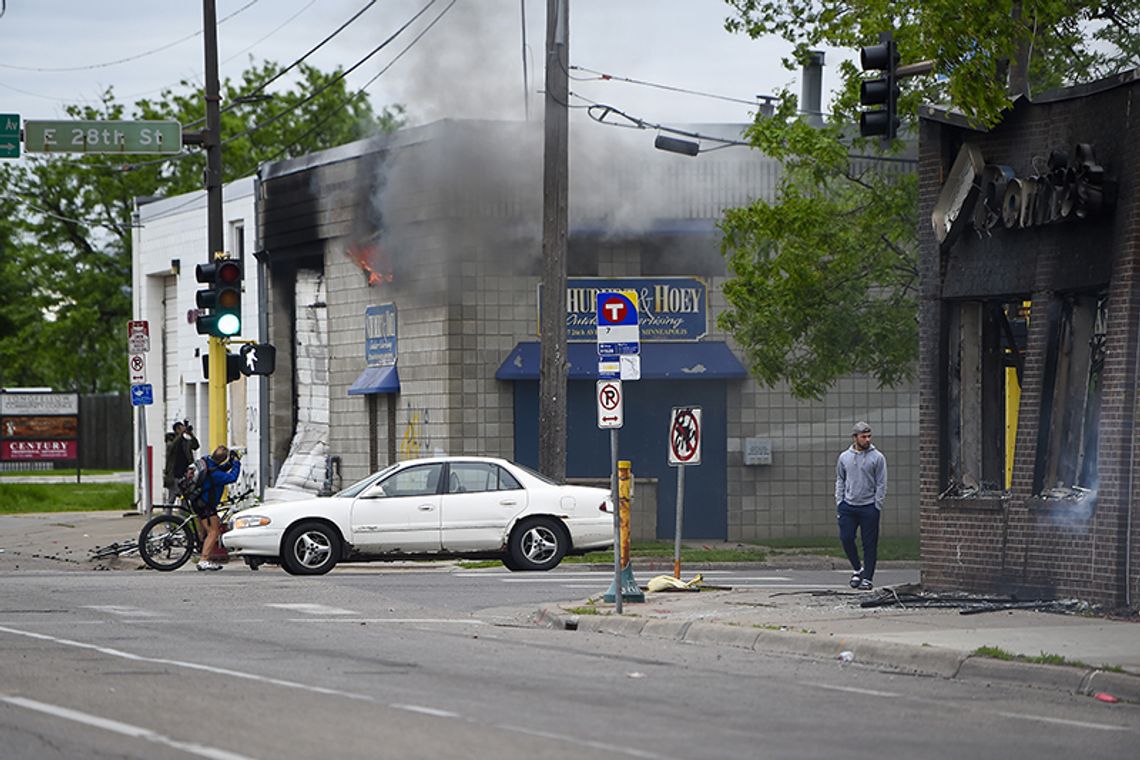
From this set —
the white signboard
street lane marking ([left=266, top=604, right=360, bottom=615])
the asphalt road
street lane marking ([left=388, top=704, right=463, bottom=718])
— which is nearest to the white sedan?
street lane marking ([left=266, top=604, right=360, bottom=615])

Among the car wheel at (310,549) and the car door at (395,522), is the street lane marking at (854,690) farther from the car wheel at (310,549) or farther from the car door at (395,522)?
the car wheel at (310,549)

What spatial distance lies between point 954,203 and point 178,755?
10599mm

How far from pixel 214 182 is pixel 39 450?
30373 mm

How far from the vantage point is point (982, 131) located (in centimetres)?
1725

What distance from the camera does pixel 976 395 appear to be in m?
17.5

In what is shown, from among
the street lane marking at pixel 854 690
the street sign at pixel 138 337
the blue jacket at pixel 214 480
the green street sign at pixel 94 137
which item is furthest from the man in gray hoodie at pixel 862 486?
A: the street sign at pixel 138 337

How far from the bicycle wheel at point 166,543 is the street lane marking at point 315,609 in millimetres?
6266

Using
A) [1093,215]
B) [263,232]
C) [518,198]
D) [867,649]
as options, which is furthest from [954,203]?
[263,232]

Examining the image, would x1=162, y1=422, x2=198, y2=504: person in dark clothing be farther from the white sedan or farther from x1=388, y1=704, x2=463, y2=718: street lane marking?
x1=388, y1=704, x2=463, y2=718: street lane marking

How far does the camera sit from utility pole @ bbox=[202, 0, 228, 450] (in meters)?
25.5

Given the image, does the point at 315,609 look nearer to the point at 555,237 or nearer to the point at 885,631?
the point at 885,631

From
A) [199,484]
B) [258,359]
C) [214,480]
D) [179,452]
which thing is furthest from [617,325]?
[179,452]

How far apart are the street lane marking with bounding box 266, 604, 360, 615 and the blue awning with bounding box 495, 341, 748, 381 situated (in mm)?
11476

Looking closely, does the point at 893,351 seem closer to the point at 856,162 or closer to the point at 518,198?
the point at 856,162
